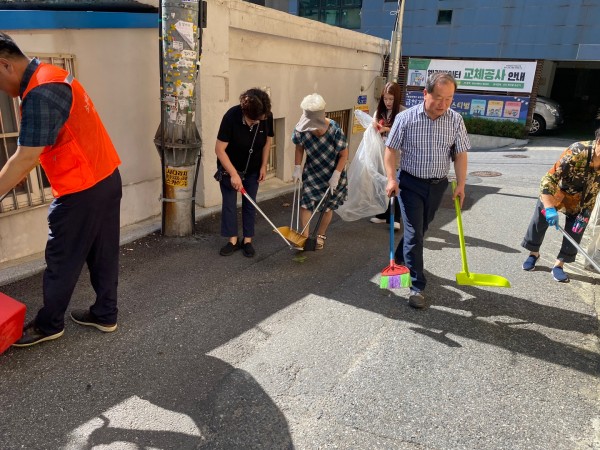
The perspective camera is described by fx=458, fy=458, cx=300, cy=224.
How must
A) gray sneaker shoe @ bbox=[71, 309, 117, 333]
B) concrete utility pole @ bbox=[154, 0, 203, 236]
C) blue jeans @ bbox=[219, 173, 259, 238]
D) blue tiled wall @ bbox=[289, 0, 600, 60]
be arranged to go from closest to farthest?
gray sneaker shoe @ bbox=[71, 309, 117, 333], concrete utility pole @ bbox=[154, 0, 203, 236], blue jeans @ bbox=[219, 173, 259, 238], blue tiled wall @ bbox=[289, 0, 600, 60]

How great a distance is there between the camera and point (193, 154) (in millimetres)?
4805

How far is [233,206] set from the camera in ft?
14.9

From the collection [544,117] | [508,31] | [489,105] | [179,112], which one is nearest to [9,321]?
[179,112]

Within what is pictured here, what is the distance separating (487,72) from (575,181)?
42.7 ft

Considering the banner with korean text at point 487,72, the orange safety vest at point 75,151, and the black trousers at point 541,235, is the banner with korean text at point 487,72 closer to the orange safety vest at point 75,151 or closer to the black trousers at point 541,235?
the black trousers at point 541,235

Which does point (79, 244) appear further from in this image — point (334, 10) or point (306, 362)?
point (334, 10)

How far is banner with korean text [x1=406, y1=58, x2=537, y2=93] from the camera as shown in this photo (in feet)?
49.9

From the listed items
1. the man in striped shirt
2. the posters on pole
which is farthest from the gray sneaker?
the posters on pole

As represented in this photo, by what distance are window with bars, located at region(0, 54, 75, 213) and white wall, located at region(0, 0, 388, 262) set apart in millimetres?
A: 77

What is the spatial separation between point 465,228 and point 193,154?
3632 millimetres

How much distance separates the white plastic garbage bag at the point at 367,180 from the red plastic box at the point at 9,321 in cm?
388

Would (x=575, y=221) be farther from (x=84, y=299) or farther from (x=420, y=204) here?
(x=84, y=299)

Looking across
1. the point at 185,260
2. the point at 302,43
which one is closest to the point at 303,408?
the point at 185,260

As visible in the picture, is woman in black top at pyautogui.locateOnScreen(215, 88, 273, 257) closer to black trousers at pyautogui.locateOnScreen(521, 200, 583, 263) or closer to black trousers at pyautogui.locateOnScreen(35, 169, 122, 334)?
black trousers at pyautogui.locateOnScreen(35, 169, 122, 334)
